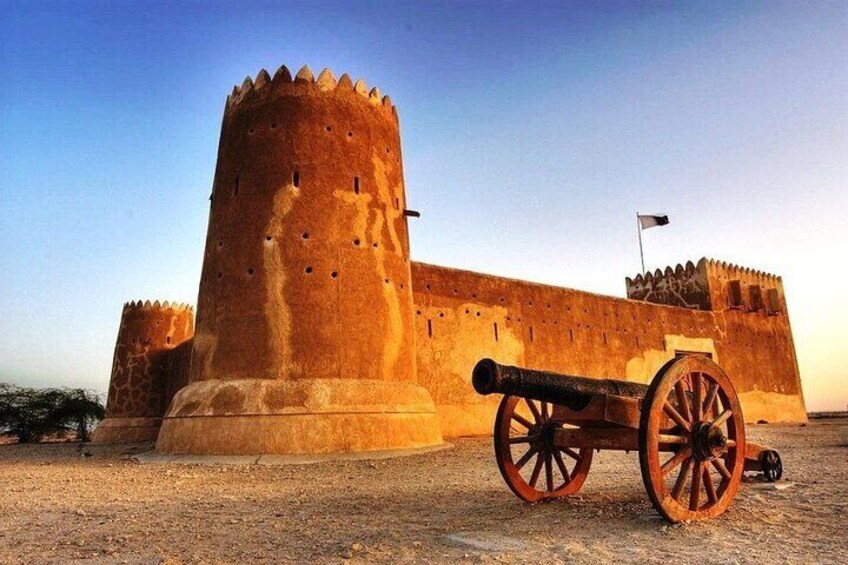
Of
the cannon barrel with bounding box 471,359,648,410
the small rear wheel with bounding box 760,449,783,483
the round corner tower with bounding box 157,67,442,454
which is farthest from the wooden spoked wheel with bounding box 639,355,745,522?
the round corner tower with bounding box 157,67,442,454

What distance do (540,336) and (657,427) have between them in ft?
40.5

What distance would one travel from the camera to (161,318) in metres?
18.8

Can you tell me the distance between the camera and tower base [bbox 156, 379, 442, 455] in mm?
8570

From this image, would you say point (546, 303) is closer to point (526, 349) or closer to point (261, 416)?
point (526, 349)

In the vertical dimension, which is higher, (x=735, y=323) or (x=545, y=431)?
(x=735, y=323)

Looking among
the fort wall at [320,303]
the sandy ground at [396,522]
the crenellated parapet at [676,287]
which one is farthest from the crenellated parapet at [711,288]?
the sandy ground at [396,522]

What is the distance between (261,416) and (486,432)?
6.65 m

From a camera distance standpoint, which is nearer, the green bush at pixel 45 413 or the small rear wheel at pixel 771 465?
the small rear wheel at pixel 771 465

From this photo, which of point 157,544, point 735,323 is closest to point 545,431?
point 157,544

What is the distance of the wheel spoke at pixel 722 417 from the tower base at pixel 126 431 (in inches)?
654

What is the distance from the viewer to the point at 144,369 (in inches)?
714

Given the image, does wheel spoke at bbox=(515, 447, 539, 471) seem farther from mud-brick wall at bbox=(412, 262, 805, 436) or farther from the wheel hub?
mud-brick wall at bbox=(412, 262, 805, 436)

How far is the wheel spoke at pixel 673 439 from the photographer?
3.86m

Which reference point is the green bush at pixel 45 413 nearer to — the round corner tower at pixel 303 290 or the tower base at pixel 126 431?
the tower base at pixel 126 431
